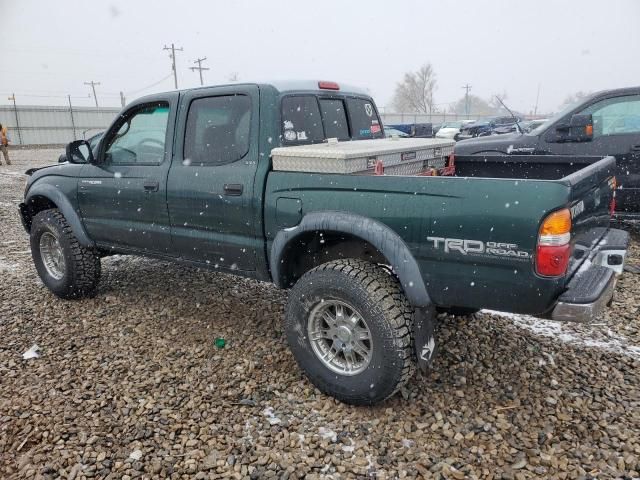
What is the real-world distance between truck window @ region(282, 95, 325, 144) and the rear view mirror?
11.7 feet

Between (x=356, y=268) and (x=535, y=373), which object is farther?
(x=535, y=373)

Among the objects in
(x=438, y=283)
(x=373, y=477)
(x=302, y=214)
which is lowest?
(x=373, y=477)

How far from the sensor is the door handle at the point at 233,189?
3197 millimetres

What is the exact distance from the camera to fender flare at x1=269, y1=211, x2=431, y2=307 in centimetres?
253

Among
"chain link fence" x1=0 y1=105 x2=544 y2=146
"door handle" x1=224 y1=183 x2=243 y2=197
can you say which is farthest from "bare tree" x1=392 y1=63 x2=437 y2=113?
"door handle" x1=224 y1=183 x2=243 y2=197

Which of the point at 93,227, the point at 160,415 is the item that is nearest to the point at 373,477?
the point at 160,415

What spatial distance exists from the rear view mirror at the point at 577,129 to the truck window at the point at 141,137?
179 inches

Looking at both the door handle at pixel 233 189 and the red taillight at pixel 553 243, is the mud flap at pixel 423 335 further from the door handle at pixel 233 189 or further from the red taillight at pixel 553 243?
the door handle at pixel 233 189

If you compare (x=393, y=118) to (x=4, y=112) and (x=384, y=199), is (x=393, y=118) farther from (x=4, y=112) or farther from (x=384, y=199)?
(x=384, y=199)

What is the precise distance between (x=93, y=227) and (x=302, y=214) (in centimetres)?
227

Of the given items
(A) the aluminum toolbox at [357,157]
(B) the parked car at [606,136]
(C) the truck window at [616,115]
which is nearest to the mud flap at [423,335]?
(A) the aluminum toolbox at [357,157]

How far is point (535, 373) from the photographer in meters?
3.14

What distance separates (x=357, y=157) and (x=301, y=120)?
0.78 m

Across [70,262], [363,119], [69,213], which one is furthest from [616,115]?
[70,262]
